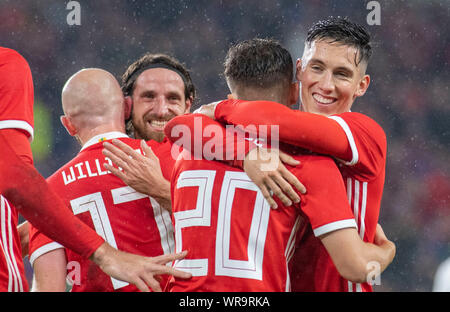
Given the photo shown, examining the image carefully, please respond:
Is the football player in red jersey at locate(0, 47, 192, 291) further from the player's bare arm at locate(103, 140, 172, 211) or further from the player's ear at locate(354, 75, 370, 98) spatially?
the player's ear at locate(354, 75, 370, 98)

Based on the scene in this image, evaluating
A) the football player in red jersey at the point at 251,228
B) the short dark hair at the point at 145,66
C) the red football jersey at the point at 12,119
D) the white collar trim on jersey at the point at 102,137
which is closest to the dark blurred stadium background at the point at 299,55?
the short dark hair at the point at 145,66

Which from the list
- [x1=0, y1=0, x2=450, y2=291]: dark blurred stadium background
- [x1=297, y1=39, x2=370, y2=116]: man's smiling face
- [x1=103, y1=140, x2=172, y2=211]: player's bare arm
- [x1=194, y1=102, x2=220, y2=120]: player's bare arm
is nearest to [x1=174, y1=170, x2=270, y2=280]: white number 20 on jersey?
[x1=194, y1=102, x2=220, y2=120]: player's bare arm

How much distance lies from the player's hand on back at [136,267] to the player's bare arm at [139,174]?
0.45m

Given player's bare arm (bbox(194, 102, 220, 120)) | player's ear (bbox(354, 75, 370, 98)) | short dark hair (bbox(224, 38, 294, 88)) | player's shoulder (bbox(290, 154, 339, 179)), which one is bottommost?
player's shoulder (bbox(290, 154, 339, 179))

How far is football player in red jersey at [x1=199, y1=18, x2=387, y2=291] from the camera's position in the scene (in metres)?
1.90

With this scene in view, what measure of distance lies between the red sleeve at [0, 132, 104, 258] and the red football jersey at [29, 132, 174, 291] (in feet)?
1.48

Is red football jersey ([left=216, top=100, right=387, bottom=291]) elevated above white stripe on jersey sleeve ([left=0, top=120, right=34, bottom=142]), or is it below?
below

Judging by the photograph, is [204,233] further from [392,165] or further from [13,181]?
[392,165]

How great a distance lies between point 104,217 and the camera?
2494 millimetres

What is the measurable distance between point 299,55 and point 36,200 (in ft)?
17.4

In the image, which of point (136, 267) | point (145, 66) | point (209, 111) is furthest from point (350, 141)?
point (145, 66)

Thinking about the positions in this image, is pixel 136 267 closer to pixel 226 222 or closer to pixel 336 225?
pixel 226 222
